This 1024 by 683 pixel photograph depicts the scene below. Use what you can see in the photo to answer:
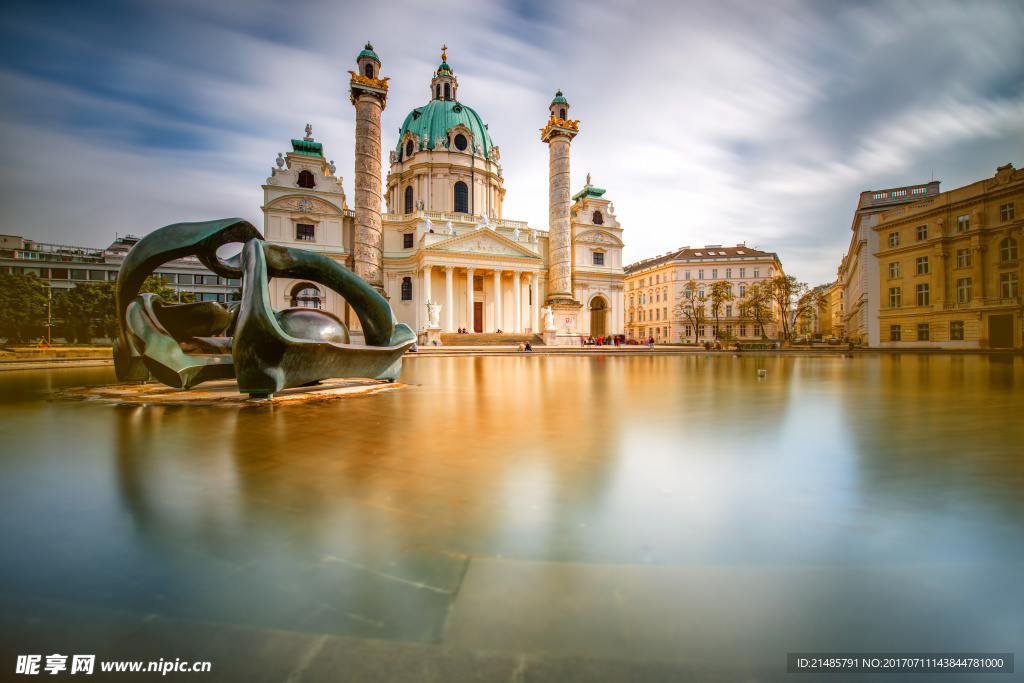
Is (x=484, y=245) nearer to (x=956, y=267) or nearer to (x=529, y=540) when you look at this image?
(x=956, y=267)

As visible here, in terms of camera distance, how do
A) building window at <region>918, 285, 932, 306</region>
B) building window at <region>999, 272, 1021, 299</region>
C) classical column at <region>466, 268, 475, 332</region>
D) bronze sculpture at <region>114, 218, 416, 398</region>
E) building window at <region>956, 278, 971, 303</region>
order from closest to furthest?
1. bronze sculpture at <region>114, 218, 416, 398</region>
2. building window at <region>999, 272, 1021, 299</region>
3. building window at <region>956, 278, 971, 303</region>
4. building window at <region>918, 285, 932, 306</region>
5. classical column at <region>466, 268, 475, 332</region>

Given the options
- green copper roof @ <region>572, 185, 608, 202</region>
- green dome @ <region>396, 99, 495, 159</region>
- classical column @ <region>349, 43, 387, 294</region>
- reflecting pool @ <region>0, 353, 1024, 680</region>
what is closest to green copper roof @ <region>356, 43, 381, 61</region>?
classical column @ <region>349, 43, 387, 294</region>

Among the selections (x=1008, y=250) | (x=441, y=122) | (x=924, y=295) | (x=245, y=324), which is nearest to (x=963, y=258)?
(x=1008, y=250)

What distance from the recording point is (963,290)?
3186cm

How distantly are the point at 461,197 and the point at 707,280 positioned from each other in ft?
130

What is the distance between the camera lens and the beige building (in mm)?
65938

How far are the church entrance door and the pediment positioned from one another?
1205 centimetres

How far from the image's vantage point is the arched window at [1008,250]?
29.0 m

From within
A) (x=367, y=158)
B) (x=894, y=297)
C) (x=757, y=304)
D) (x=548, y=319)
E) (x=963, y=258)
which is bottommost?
(x=548, y=319)

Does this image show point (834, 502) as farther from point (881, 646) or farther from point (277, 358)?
point (277, 358)

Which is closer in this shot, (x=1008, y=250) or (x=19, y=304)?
(x=1008, y=250)

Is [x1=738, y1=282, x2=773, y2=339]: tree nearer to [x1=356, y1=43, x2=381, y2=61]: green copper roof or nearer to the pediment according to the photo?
the pediment

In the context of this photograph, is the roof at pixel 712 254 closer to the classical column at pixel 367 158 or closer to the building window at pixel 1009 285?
the building window at pixel 1009 285

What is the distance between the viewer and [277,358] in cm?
777
